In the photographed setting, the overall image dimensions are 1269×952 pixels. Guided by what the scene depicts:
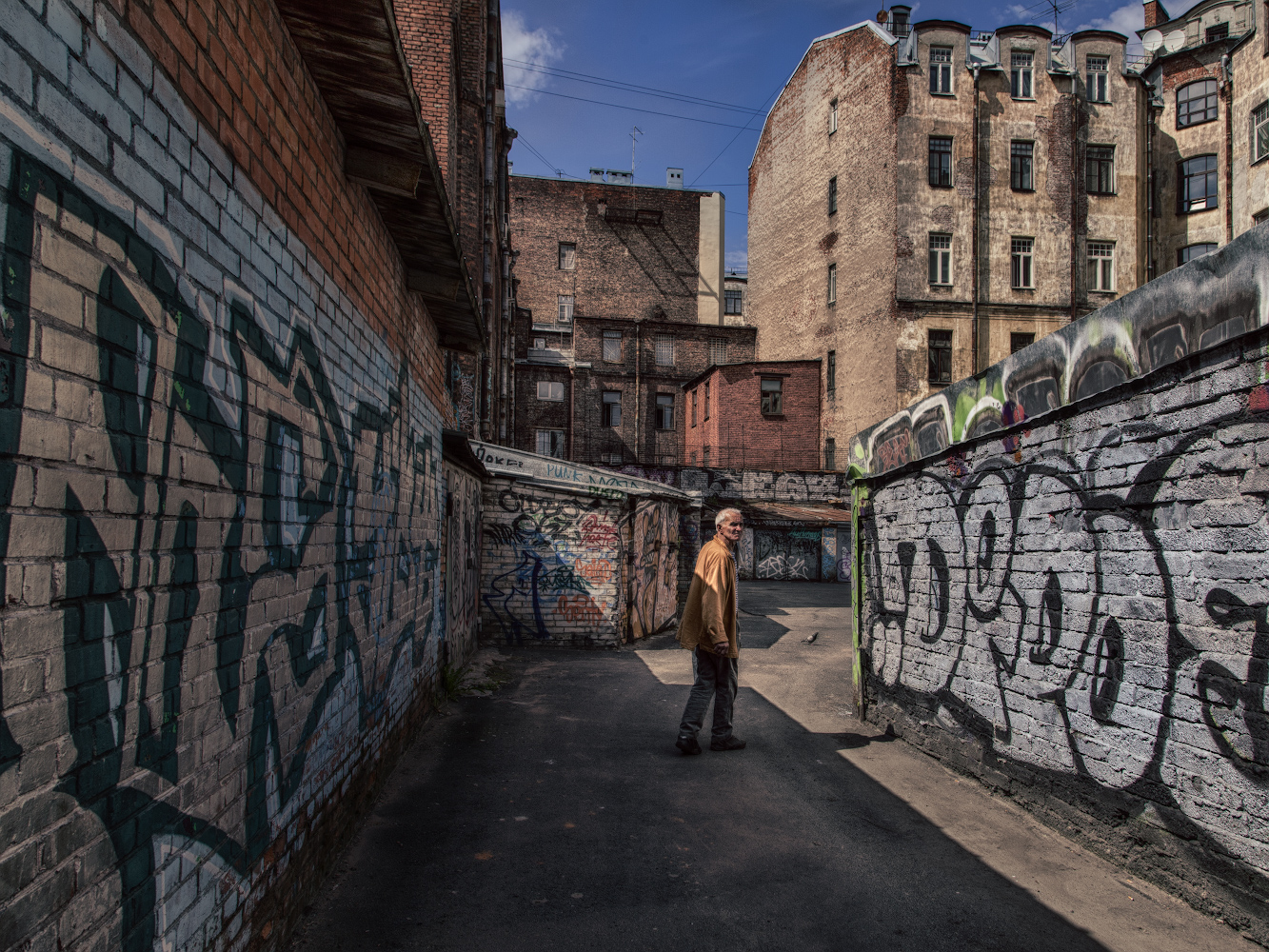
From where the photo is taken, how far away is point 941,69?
84.4ft

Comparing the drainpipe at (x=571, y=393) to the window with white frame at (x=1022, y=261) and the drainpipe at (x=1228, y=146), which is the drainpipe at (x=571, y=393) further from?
the drainpipe at (x=1228, y=146)

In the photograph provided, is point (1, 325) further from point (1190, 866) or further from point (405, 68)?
point (1190, 866)

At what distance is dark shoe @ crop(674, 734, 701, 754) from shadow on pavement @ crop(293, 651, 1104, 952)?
0.07 m

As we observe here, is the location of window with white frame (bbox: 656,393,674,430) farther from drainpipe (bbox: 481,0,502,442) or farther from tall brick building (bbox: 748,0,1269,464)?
drainpipe (bbox: 481,0,502,442)

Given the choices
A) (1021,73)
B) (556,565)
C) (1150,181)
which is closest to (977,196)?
(1021,73)

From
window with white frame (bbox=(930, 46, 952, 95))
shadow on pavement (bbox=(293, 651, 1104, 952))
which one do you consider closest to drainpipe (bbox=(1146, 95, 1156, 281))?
window with white frame (bbox=(930, 46, 952, 95))

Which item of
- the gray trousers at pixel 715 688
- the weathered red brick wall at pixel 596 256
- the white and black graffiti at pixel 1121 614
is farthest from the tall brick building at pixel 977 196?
the white and black graffiti at pixel 1121 614

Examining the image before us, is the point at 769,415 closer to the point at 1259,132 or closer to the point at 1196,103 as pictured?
the point at 1259,132

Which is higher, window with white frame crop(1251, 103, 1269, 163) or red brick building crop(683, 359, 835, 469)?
window with white frame crop(1251, 103, 1269, 163)

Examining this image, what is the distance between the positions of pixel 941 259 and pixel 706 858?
25.6 metres

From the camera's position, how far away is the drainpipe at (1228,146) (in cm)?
2492

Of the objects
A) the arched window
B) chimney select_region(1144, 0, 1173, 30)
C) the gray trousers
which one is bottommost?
the gray trousers

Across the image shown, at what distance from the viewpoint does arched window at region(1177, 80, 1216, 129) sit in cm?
2567

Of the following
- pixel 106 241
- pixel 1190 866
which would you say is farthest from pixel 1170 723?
pixel 106 241
